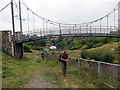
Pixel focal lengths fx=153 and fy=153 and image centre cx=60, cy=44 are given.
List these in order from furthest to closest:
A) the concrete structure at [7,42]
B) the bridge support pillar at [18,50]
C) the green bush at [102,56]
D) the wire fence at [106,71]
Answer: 1. the bridge support pillar at [18,50]
2. the concrete structure at [7,42]
3. the green bush at [102,56]
4. the wire fence at [106,71]

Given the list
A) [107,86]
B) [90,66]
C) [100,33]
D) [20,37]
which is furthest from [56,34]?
[107,86]

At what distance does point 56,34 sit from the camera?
1005 inches

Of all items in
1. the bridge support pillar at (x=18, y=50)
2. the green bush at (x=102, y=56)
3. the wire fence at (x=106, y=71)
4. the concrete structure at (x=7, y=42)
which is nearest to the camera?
the wire fence at (x=106, y=71)

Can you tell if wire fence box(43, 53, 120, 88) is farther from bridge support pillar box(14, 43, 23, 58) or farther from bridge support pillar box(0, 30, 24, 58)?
bridge support pillar box(14, 43, 23, 58)

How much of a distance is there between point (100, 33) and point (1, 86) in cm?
2243

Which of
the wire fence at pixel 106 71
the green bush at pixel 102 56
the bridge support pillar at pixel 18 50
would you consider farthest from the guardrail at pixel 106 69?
the bridge support pillar at pixel 18 50

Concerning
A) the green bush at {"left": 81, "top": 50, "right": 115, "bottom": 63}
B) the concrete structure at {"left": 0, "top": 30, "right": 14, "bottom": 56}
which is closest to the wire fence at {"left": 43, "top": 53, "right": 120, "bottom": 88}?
the green bush at {"left": 81, "top": 50, "right": 115, "bottom": 63}

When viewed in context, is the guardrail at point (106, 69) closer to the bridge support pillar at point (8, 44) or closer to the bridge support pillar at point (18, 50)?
the bridge support pillar at point (8, 44)

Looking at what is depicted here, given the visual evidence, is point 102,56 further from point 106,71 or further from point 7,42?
point 7,42

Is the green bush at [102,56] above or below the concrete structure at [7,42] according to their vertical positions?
below

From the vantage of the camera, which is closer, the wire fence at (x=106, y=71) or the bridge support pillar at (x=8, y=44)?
the wire fence at (x=106, y=71)

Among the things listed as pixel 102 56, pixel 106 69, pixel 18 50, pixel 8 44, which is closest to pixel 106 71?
pixel 106 69

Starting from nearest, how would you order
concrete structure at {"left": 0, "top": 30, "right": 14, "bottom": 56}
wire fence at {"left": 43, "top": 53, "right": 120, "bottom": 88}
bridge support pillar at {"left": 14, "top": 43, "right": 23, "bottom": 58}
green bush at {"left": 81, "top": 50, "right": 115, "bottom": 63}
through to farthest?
wire fence at {"left": 43, "top": 53, "right": 120, "bottom": 88}, green bush at {"left": 81, "top": 50, "right": 115, "bottom": 63}, concrete structure at {"left": 0, "top": 30, "right": 14, "bottom": 56}, bridge support pillar at {"left": 14, "top": 43, "right": 23, "bottom": 58}

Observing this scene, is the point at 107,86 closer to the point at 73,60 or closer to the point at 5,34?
the point at 73,60
